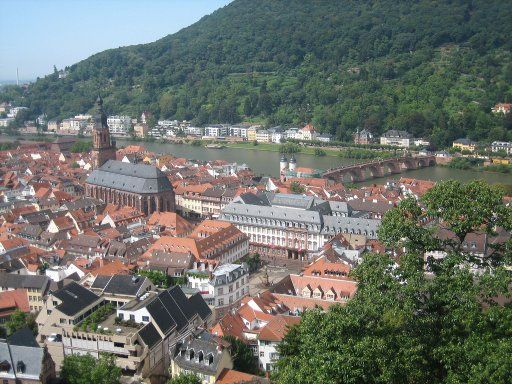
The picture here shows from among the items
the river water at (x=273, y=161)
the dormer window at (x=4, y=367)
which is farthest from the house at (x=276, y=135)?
the dormer window at (x=4, y=367)

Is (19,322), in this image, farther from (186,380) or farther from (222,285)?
(186,380)

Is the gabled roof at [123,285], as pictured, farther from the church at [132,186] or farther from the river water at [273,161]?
the river water at [273,161]

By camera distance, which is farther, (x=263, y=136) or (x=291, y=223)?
(x=263, y=136)

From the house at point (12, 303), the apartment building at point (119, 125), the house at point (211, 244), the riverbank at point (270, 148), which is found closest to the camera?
the house at point (12, 303)

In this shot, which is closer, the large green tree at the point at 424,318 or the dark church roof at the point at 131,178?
the large green tree at the point at 424,318

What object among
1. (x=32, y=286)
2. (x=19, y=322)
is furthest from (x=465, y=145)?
(x=19, y=322)

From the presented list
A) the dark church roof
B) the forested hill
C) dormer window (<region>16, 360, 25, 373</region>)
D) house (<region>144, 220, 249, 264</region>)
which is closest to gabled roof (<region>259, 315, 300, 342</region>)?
dormer window (<region>16, 360, 25, 373</region>)

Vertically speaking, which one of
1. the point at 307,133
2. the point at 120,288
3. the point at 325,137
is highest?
the point at 307,133

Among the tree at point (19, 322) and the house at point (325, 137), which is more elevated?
the house at point (325, 137)
